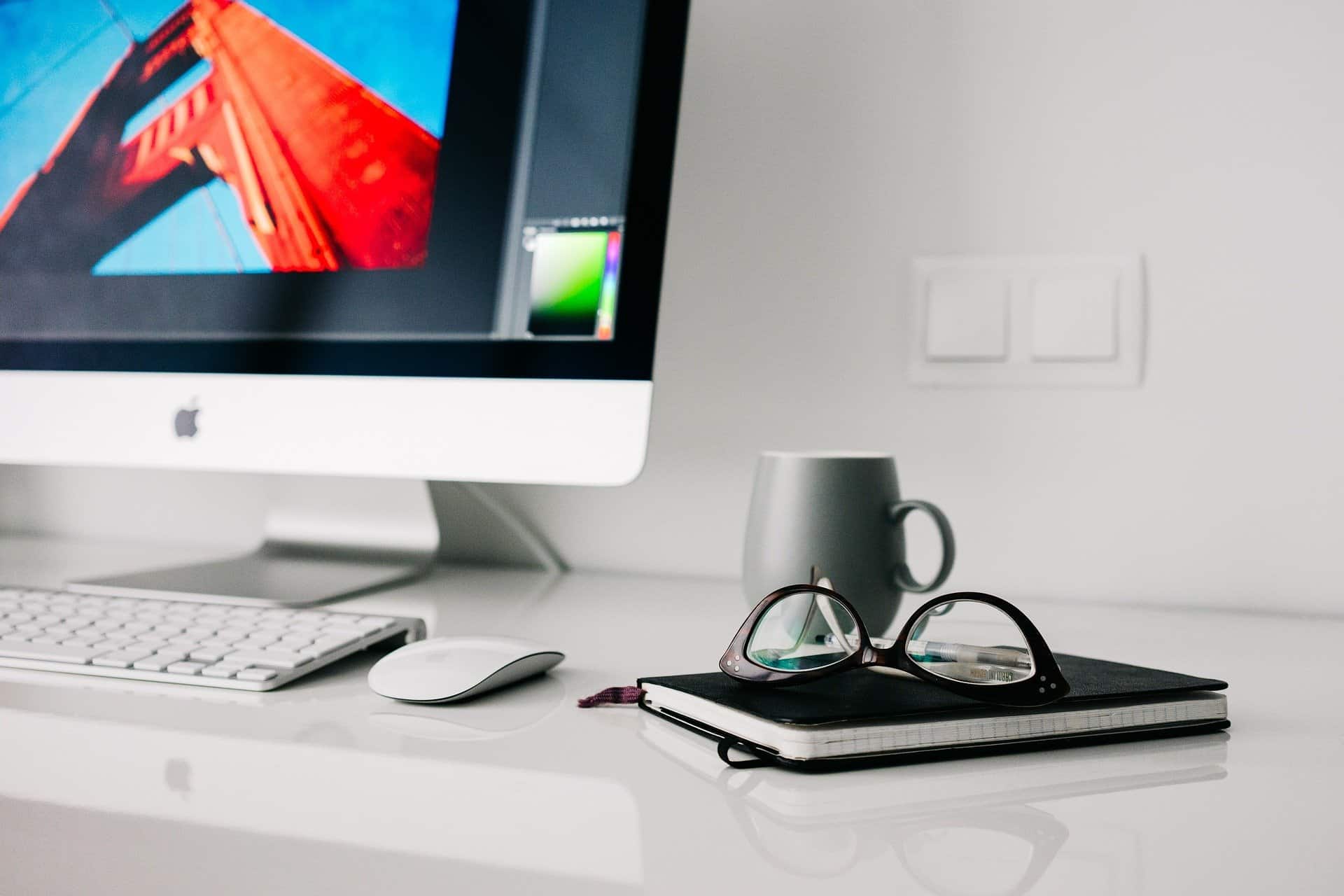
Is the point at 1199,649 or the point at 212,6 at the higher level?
the point at 212,6

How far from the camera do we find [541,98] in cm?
74

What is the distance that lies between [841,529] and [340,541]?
1.49ft

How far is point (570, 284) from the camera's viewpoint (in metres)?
0.71

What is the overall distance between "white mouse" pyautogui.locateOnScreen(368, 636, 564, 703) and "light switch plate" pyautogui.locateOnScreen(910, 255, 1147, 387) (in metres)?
0.47

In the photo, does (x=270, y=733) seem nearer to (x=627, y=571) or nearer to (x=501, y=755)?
(x=501, y=755)

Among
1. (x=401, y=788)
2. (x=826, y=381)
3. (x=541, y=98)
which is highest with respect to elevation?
(x=541, y=98)

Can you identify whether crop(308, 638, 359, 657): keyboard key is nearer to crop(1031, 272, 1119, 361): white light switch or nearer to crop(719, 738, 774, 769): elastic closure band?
crop(719, 738, 774, 769): elastic closure band

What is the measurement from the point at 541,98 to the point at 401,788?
53cm

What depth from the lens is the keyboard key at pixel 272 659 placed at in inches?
19.7

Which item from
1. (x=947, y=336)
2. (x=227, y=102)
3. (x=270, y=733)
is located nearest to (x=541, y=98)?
(x=227, y=102)

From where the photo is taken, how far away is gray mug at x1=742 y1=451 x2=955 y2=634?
0.63 meters

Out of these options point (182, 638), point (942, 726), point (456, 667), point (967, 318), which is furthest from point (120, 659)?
point (967, 318)

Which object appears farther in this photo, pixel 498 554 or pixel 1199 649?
pixel 498 554

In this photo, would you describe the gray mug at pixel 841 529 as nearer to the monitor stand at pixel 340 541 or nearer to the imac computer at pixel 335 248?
the imac computer at pixel 335 248
